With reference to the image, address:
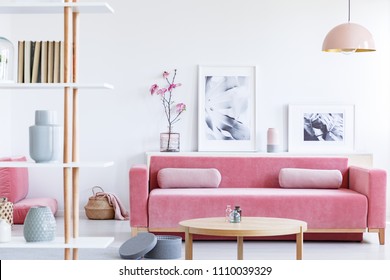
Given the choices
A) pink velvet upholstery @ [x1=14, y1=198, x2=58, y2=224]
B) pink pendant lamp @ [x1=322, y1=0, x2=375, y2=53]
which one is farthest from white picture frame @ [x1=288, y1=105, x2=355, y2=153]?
pink velvet upholstery @ [x1=14, y1=198, x2=58, y2=224]

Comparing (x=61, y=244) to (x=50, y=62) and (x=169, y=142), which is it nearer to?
(x=50, y=62)

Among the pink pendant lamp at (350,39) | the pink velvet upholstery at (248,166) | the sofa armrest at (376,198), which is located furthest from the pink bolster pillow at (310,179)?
the pink pendant lamp at (350,39)

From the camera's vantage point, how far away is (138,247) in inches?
233

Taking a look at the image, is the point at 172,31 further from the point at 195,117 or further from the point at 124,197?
the point at 124,197

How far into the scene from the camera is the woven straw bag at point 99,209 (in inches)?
334

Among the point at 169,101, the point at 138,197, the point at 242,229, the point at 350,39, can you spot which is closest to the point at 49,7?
the point at 242,229

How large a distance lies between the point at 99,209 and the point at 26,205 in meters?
0.82

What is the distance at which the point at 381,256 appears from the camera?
6250 millimetres

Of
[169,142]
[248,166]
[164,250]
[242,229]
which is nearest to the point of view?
[242,229]

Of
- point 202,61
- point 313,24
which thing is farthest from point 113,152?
point 313,24

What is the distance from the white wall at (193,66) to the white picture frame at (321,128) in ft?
0.32

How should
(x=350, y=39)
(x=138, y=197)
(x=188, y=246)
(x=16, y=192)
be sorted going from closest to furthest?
(x=188, y=246), (x=350, y=39), (x=138, y=197), (x=16, y=192)

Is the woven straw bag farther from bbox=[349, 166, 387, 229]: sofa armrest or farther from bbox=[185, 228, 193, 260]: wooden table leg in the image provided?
bbox=[185, 228, 193, 260]: wooden table leg

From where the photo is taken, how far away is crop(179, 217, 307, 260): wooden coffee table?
515 cm
